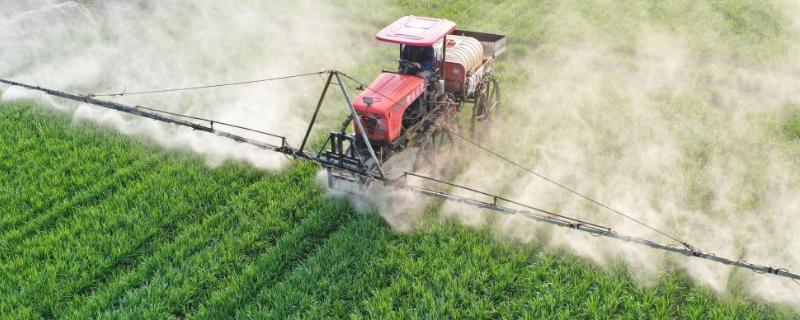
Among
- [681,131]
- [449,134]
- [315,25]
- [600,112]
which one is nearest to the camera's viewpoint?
[449,134]

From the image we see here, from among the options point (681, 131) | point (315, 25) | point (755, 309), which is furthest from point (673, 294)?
point (315, 25)

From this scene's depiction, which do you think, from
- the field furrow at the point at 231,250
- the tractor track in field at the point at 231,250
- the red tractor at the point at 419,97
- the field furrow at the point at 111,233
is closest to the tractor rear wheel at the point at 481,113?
the red tractor at the point at 419,97

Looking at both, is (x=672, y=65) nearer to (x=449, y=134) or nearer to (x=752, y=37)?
(x=752, y=37)

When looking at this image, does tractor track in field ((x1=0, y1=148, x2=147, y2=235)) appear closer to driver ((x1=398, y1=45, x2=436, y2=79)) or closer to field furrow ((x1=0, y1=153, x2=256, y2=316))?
field furrow ((x1=0, y1=153, x2=256, y2=316))

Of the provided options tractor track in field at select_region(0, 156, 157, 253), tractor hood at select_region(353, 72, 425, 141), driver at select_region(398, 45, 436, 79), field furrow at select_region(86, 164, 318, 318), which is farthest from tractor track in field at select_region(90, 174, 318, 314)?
driver at select_region(398, 45, 436, 79)

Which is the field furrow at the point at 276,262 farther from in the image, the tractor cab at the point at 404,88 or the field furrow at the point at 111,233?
the field furrow at the point at 111,233

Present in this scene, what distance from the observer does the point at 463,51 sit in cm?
1273

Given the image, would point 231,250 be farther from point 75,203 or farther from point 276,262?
point 75,203

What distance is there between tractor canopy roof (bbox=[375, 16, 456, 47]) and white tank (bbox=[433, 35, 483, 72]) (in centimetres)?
45

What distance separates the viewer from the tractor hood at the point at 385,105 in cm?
1048

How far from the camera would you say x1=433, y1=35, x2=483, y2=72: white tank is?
40.9 ft

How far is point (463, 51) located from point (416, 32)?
1650 millimetres

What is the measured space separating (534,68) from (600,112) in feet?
11.2

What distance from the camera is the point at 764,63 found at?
18.0 m
